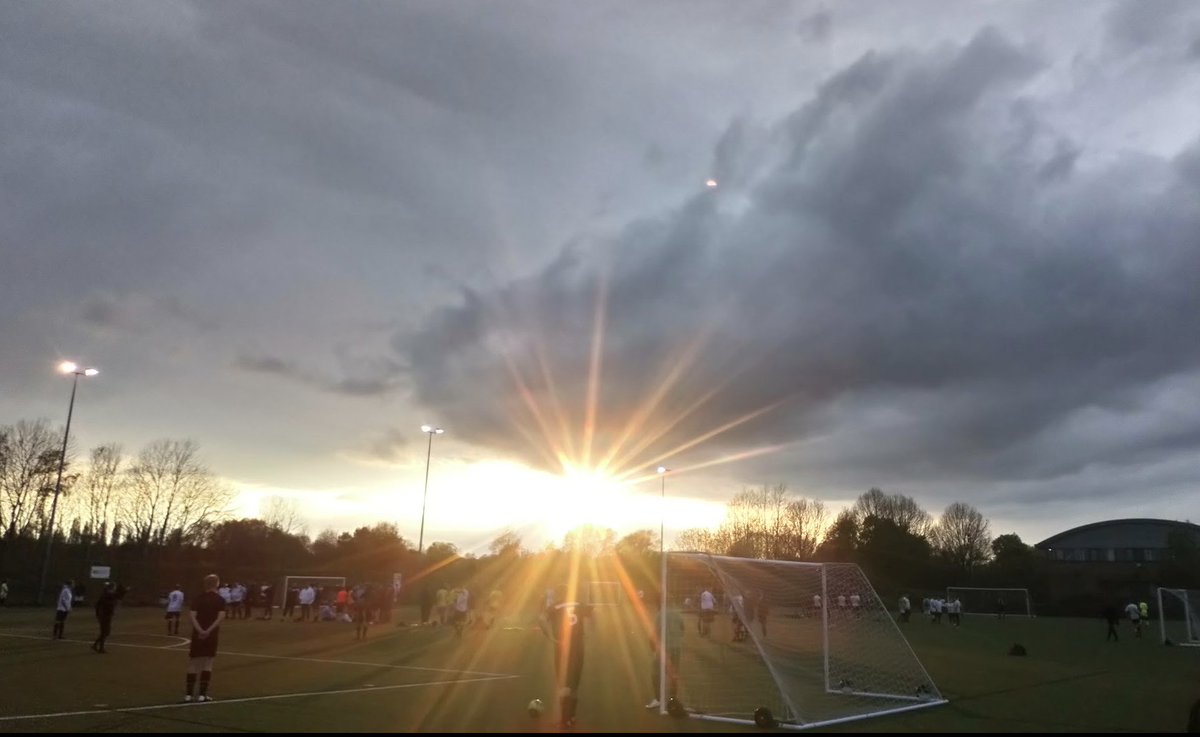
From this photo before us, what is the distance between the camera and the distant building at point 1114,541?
112 m

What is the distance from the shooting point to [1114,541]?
11462cm

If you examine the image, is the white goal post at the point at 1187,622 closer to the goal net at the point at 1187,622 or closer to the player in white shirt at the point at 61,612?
the goal net at the point at 1187,622

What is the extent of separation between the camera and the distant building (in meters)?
112

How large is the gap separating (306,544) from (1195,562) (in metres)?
89.6

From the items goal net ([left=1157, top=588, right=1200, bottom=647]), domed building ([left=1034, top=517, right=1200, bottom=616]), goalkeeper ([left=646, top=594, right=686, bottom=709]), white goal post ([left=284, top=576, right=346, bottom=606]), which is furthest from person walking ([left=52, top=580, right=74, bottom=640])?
domed building ([left=1034, top=517, right=1200, bottom=616])

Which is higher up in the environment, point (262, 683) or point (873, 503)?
point (873, 503)

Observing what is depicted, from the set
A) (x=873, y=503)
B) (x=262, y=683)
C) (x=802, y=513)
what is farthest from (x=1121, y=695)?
(x=873, y=503)

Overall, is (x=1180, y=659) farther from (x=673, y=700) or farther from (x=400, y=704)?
(x=400, y=704)

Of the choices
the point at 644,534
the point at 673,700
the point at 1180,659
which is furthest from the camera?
the point at 644,534

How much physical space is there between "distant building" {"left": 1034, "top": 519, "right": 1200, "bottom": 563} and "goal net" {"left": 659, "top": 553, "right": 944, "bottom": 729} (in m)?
107

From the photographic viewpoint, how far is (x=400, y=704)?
13.3 m

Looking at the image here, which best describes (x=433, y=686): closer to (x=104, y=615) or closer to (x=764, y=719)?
(x=764, y=719)

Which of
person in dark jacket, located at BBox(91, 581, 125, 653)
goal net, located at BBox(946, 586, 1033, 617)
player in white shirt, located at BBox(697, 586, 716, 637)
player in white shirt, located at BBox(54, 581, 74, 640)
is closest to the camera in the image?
person in dark jacket, located at BBox(91, 581, 125, 653)

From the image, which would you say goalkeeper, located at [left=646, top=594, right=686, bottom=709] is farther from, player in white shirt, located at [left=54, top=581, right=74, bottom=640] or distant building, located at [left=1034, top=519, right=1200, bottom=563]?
distant building, located at [left=1034, top=519, right=1200, bottom=563]
